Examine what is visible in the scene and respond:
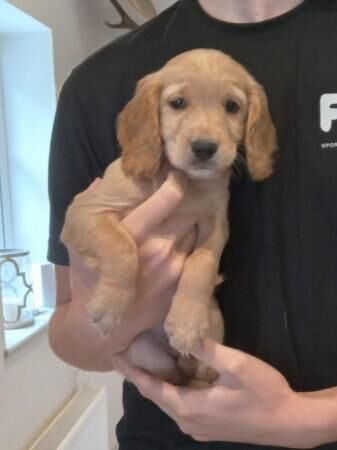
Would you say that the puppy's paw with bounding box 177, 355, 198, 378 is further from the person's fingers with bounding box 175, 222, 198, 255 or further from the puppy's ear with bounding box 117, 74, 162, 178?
the puppy's ear with bounding box 117, 74, 162, 178

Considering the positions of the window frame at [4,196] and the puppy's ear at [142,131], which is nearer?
the puppy's ear at [142,131]

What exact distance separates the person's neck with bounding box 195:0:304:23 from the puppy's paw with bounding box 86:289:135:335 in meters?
0.49

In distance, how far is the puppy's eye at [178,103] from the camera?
3.08ft

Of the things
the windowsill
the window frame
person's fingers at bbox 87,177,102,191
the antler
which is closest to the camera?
person's fingers at bbox 87,177,102,191

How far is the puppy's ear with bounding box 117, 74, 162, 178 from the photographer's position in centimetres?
89

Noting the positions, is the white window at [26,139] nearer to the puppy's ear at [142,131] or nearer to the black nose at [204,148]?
the puppy's ear at [142,131]

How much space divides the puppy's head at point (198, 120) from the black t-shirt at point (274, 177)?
34mm

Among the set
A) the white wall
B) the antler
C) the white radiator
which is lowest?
the white radiator

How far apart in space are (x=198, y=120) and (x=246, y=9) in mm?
211

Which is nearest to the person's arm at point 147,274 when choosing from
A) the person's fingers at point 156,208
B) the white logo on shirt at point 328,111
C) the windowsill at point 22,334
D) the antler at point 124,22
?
the person's fingers at point 156,208

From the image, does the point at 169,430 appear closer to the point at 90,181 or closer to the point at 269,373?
the point at 269,373

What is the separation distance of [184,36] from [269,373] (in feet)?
1.85

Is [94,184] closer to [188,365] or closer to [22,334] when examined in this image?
[188,365]

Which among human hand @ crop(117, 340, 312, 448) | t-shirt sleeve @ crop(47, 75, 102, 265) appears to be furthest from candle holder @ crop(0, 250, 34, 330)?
human hand @ crop(117, 340, 312, 448)
